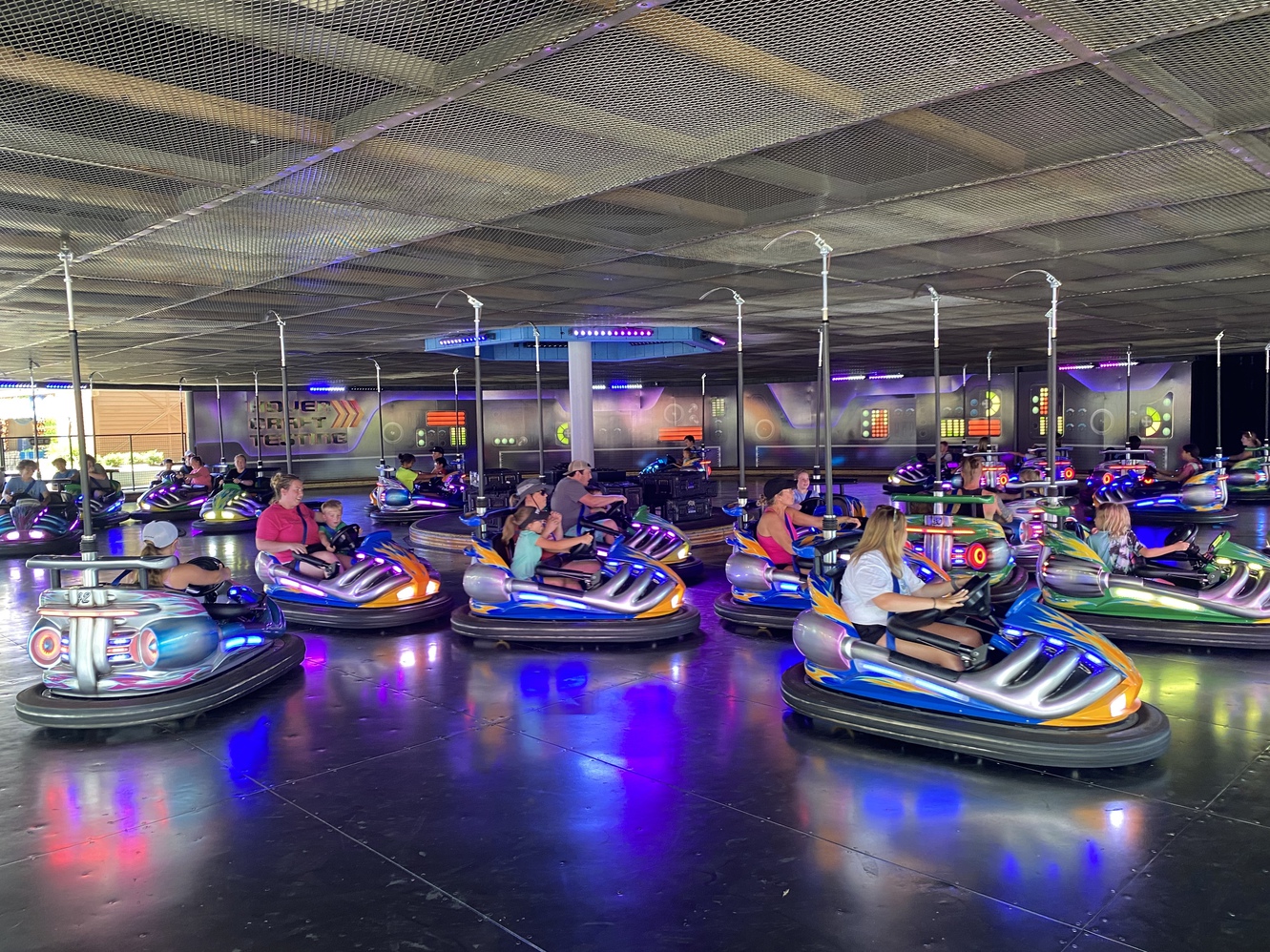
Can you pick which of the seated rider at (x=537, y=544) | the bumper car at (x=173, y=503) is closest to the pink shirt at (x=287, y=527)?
the seated rider at (x=537, y=544)

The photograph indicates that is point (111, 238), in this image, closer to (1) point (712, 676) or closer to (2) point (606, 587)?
(2) point (606, 587)

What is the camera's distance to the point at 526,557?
247 inches

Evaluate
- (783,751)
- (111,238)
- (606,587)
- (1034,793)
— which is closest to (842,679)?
(783,751)

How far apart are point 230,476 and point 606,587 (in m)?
9.77

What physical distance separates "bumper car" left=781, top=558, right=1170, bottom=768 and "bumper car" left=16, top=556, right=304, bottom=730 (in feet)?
9.37

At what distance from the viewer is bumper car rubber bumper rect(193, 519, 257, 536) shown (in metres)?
13.0

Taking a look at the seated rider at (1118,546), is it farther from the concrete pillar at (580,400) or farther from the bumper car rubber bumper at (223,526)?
the bumper car rubber bumper at (223,526)

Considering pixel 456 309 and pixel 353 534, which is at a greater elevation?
pixel 456 309

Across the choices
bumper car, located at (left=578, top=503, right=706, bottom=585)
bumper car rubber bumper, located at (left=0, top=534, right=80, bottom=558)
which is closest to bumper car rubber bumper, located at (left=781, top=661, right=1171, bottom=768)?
bumper car, located at (left=578, top=503, right=706, bottom=585)

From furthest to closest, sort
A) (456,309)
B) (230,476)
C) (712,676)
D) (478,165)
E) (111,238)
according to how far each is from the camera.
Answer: (230,476) < (456,309) < (111,238) < (712,676) < (478,165)

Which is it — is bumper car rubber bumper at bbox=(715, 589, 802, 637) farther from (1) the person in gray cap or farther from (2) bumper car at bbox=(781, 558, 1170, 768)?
(2) bumper car at bbox=(781, 558, 1170, 768)

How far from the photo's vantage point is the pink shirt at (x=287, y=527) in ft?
23.0

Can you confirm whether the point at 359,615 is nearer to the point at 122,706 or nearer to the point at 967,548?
the point at 122,706

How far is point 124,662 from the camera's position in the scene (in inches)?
175
